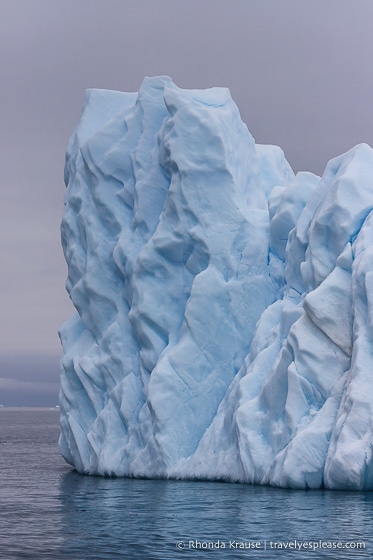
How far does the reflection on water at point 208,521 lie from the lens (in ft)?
53.0

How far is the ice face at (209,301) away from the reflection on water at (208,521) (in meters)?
1.44

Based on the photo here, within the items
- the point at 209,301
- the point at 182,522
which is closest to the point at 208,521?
the point at 182,522

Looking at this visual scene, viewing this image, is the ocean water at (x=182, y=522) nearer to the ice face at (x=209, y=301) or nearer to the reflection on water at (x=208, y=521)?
the reflection on water at (x=208, y=521)

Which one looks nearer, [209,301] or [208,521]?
[208,521]

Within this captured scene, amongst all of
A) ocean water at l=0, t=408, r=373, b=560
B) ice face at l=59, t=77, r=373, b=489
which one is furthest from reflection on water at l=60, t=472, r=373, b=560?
ice face at l=59, t=77, r=373, b=489

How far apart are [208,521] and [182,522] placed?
→ 488 millimetres

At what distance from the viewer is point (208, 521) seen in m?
19.1

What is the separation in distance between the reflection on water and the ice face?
4.71ft

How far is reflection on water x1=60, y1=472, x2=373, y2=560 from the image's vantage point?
16156 mm

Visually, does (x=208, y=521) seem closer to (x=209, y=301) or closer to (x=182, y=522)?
(x=182, y=522)

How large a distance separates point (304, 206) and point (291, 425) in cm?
722

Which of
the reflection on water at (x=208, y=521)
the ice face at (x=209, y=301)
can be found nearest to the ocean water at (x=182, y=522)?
the reflection on water at (x=208, y=521)

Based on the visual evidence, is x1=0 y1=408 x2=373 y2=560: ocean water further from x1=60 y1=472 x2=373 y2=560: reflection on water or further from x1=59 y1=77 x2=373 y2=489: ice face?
x1=59 y1=77 x2=373 y2=489: ice face

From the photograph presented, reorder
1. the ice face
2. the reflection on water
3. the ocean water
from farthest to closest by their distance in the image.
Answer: the ice face
the reflection on water
the ocean water
